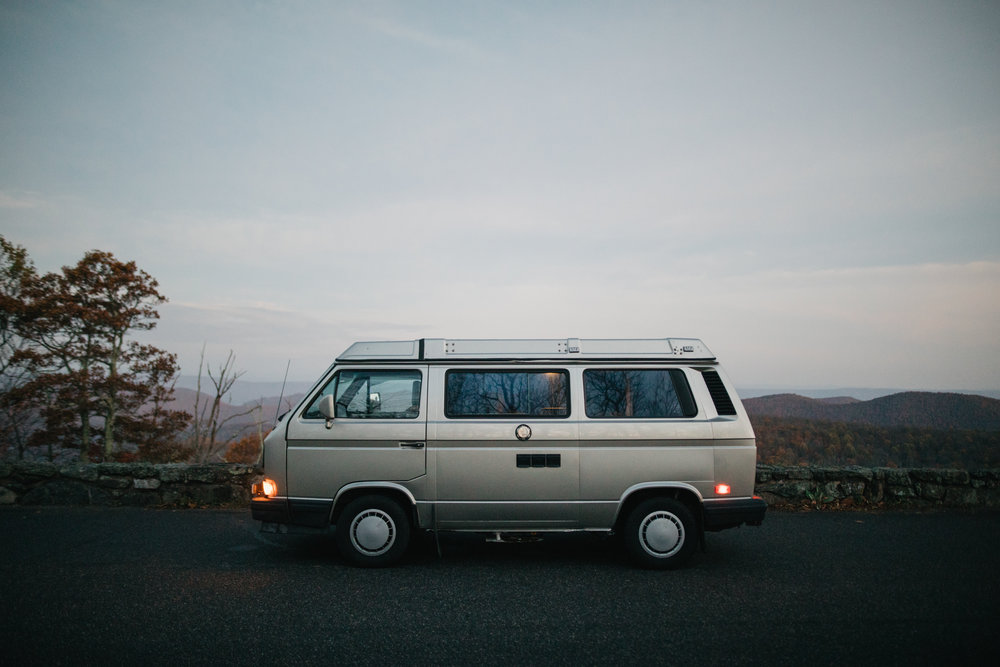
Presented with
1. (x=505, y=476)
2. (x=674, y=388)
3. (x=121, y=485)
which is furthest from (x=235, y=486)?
(x=674, y=388)

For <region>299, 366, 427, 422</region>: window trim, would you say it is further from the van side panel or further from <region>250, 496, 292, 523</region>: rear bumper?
<region>250, 496, 292, 523</region>: rear bumper

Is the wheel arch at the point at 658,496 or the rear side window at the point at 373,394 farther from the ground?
the rear side window at the point at 373,394

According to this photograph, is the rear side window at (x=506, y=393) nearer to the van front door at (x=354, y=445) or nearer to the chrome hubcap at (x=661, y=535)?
the van front door at (x=354, y=445)

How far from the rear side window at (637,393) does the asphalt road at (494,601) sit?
62.4 inches

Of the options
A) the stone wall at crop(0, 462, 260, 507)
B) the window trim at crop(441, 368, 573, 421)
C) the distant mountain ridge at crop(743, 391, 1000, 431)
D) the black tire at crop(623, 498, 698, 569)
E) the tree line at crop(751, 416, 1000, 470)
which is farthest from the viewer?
the distant mountain ridge at crop(743, 391, 1000, 431)

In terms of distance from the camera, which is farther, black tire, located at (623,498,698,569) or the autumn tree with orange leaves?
the autumn tree with orange leaves

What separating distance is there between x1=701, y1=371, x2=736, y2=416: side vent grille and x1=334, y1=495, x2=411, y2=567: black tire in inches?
135

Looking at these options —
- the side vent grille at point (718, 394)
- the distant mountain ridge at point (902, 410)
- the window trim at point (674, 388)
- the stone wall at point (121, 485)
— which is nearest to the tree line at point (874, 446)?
the distant mountain ridge at point (902, 410)

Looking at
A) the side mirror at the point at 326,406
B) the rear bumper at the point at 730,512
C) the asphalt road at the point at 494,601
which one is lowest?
the asphalt road at the point at 494,601

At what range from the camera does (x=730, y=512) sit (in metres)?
5.76

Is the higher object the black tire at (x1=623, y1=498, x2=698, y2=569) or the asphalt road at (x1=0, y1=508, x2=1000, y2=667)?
the black tire at (x1=623, y1=498, x2=698, y2=569)

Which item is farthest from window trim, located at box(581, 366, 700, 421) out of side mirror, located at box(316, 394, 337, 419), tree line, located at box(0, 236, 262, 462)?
tree line, located at box(0, 236, 262, 462)

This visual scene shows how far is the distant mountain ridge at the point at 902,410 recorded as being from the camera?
10.8 m

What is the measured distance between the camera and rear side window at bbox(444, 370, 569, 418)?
5957mm
